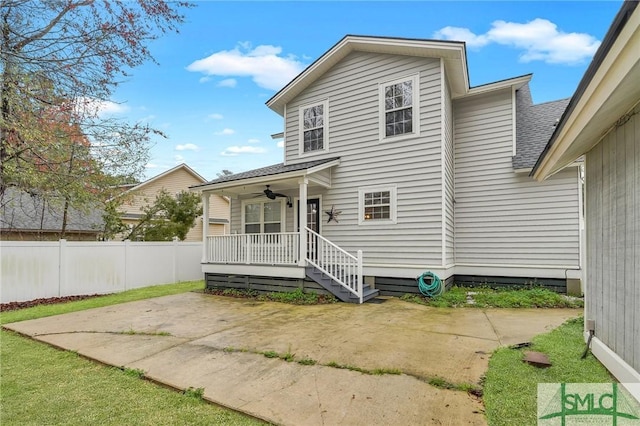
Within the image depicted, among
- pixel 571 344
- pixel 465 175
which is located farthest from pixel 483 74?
pixel 571 344

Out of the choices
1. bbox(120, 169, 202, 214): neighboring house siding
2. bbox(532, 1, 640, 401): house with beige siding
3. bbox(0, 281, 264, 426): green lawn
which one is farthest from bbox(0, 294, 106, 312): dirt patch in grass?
bbox(532, 1, 640, 401): house with beige siding

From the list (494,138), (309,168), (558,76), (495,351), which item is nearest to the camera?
(495,351)

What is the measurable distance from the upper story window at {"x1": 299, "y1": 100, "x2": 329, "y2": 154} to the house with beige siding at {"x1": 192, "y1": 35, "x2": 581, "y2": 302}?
0.04 meters

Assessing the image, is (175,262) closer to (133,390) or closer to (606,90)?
(133,390)

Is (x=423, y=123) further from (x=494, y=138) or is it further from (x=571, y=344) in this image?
(x=571, y=344)

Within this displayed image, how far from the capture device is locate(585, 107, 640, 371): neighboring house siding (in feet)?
9.43

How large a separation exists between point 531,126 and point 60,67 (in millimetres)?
11500

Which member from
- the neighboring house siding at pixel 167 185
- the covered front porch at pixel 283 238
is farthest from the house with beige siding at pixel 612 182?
the neighboring house siding at pixel 167 185

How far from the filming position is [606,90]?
94.0 inches

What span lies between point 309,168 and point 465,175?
452 cm

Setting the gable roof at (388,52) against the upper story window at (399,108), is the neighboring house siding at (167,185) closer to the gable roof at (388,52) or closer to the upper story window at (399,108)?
the gable roof at (388,52)

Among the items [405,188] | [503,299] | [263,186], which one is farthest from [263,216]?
[503,299]

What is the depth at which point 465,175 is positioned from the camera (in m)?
9.48

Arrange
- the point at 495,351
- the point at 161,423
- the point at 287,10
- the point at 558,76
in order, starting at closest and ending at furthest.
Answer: the point at 161,423, the point at 495,351, the point at 287,10, the point at 558,76
